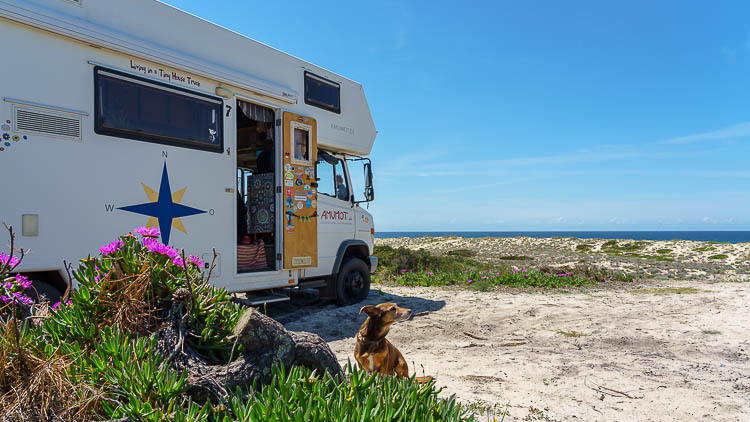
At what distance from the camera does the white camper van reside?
4.53 meters

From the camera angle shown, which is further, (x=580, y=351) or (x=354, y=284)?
(x=354, y=284)

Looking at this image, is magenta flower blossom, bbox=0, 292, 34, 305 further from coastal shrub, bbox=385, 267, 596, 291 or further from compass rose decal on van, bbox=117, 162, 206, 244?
coastal shrub, bbox=385, 267, 596, 291

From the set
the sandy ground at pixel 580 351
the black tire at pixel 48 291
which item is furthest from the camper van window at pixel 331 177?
the black tire at pixel 48 291

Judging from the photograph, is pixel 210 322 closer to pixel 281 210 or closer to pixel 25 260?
pixel 25 260

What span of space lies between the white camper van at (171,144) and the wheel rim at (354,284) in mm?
43

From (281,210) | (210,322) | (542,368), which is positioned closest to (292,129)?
(281,210)

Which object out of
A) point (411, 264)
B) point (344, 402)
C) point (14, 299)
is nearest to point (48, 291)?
point (14, 299)

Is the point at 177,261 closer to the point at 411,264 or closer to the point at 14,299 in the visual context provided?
the point at 14,299

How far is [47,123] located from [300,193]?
11.6 ft

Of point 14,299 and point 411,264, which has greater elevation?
point 14,299

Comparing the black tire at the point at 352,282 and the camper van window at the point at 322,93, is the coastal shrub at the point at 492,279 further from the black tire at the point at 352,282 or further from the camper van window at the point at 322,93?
the camper van window at the point at 322,93

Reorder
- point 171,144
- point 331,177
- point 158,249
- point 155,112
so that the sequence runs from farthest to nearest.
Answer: point 331,177, point 171,144, point 155,112, point 158,249

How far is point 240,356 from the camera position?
2.27 m

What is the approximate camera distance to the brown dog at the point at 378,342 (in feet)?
10.1
